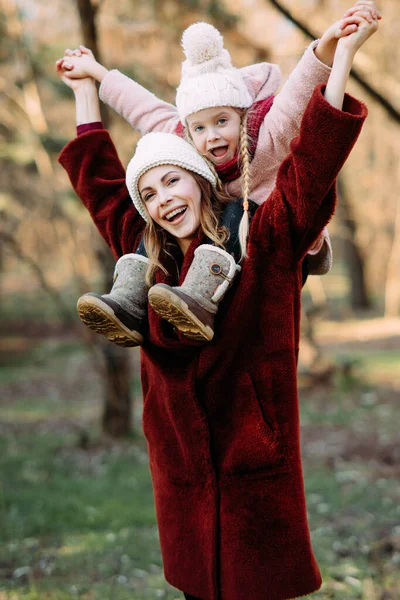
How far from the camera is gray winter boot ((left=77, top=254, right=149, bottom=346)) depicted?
1938 millimetres

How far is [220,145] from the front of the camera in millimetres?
2051

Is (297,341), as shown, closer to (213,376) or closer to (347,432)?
(213,376)

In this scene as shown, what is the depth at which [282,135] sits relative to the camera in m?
1.97

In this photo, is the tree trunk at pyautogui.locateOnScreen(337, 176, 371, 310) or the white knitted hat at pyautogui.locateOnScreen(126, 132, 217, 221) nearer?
the white knitted hat at pyautogui.locateOnScreen(126, 132, 217, 221)

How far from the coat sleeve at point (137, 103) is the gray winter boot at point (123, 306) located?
19.1 inches

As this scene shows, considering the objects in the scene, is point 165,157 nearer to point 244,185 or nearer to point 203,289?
point 244,185

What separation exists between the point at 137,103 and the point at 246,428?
1135 millimetres

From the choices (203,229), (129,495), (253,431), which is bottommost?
(129,495)

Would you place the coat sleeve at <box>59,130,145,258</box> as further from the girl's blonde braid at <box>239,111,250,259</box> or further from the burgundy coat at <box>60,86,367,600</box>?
the girl's blonde braid at <box>239,111,250,259</box>

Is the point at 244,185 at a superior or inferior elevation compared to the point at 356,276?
inferior

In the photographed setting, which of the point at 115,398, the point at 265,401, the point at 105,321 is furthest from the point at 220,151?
the point at 115,398

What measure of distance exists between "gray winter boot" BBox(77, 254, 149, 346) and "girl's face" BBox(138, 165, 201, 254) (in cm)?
18

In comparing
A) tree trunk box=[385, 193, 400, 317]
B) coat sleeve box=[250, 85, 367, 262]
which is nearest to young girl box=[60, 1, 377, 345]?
coat sleeve box=[250, 85, 367, 262]

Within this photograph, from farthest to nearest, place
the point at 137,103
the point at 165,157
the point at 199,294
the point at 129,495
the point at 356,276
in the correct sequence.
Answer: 1. the point at 356,276
2. the point at 129,495
3. the point at 137,103
4. the point at 165,157
5. the point at 199,294
